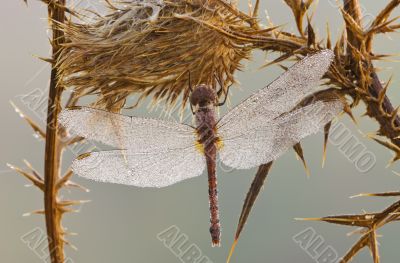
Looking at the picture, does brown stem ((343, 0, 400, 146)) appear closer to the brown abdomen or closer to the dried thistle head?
the dried thistle head

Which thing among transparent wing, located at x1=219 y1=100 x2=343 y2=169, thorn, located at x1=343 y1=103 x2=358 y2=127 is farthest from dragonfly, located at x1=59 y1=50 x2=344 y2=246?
thorn, located at x1=343 y1=103 x2=358 y2=127

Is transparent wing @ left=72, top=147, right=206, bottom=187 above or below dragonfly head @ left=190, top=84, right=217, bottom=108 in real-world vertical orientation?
below

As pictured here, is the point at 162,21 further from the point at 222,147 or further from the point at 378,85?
the point at 378,85

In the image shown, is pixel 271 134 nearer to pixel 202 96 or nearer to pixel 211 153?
pixel 211 153

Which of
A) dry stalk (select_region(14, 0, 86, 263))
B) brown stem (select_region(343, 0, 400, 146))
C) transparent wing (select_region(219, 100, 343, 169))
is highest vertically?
brown stem (select_region(343, 0, 400, 146))

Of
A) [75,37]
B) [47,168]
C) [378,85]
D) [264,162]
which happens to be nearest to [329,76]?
[378,85]

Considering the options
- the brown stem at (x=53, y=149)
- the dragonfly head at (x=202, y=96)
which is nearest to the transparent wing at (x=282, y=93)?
the dragonfly head at (x=202, y=96)
